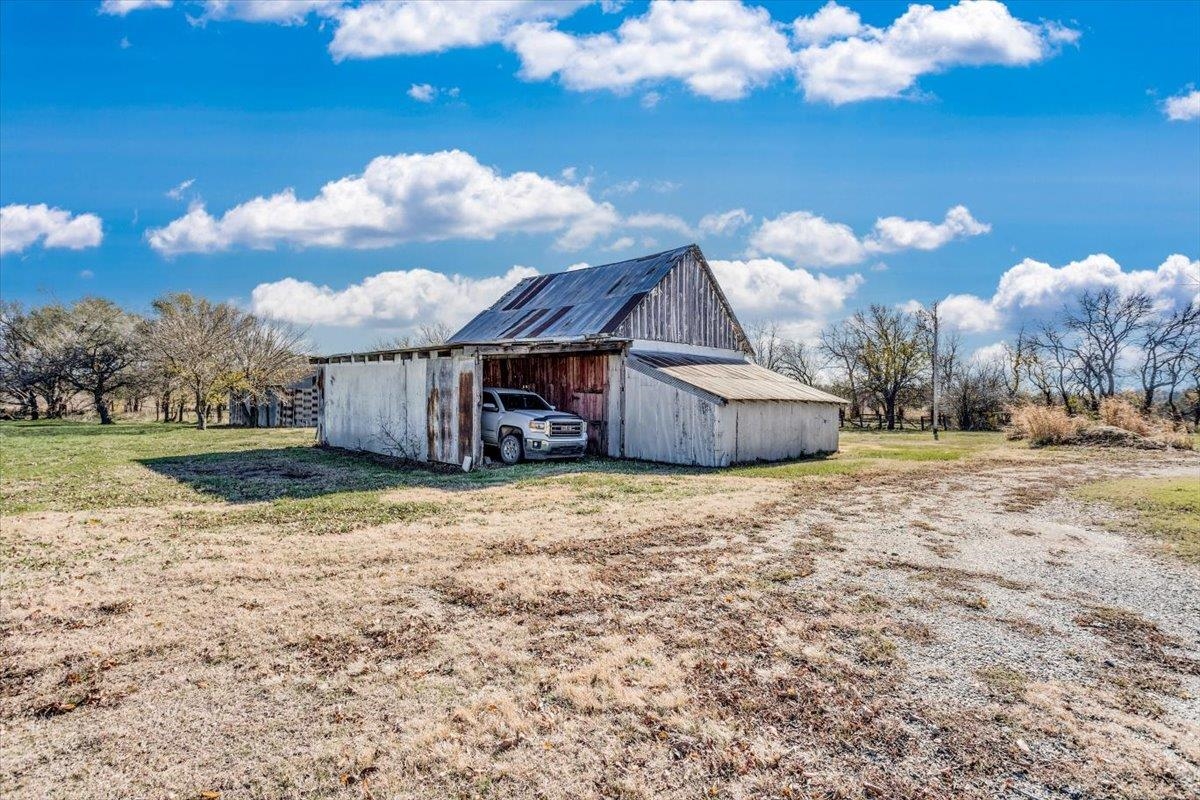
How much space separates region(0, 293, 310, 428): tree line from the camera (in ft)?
111

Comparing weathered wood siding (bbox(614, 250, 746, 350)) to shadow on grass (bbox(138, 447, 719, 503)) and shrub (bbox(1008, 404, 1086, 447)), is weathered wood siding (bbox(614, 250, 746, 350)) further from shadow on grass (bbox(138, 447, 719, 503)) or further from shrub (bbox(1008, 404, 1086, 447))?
shrub (bbox(1008, 404, 1086, 447))

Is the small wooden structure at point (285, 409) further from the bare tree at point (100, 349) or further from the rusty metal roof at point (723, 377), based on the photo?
the rusty metal roof at point (723, 377)

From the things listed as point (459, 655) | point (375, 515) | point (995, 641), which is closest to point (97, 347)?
point (375, 515)

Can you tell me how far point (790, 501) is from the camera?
1128cm

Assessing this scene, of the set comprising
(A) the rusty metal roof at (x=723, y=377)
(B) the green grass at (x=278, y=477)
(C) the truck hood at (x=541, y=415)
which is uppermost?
(A) the rusty metal roof at (x=723, y=377)

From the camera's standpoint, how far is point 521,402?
1786 centimetres

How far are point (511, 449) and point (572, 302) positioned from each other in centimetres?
888

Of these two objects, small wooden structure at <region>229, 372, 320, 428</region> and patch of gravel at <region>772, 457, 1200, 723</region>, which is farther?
small wooden structure at <region>229, 372, 320, 428</region>

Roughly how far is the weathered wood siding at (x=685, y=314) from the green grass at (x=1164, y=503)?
1229 centimetres

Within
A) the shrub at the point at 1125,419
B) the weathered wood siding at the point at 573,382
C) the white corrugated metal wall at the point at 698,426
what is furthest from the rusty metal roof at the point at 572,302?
the shrub at the point at 1125,419

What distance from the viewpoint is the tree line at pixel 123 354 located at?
3397 cm

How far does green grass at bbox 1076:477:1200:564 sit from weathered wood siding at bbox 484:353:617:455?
37.5 ft

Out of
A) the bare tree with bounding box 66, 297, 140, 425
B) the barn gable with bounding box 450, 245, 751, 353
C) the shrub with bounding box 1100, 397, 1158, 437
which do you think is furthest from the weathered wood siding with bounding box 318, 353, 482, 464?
the bare tree with bounding box 66, 297, 140, 425

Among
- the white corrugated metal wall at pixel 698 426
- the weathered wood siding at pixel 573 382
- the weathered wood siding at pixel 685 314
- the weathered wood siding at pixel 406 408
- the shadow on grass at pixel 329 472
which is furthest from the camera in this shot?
the weathered wood siding at pixel 685 314
